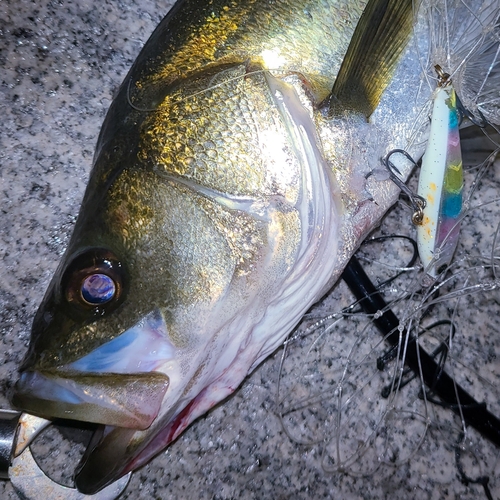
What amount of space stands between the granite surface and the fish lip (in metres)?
0.43

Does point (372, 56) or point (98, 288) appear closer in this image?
point (98, 288)

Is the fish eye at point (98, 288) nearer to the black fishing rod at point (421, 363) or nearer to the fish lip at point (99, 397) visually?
the fish lip at point (99, 397)

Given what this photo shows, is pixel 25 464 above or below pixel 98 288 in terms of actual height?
below

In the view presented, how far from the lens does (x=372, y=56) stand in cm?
98

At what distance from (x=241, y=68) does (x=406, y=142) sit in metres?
0.41

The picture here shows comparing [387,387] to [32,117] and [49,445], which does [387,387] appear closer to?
[49,445]

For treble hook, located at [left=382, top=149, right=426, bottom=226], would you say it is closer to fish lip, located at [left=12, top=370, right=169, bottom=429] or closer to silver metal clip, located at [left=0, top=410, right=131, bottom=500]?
fish lip, located at [left=12, top=370, right=169, bottom=429]

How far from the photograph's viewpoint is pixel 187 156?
0.89 metres

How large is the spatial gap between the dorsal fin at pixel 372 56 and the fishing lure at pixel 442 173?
121mm

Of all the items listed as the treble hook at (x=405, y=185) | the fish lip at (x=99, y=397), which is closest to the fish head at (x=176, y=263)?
the fish lip at (x=99, y=397)

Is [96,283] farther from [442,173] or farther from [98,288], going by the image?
[442,173]

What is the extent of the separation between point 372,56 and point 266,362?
0.78 m

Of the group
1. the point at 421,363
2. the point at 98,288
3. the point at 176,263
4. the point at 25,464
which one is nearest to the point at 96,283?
the point at 98,288

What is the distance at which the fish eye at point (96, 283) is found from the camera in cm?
86
